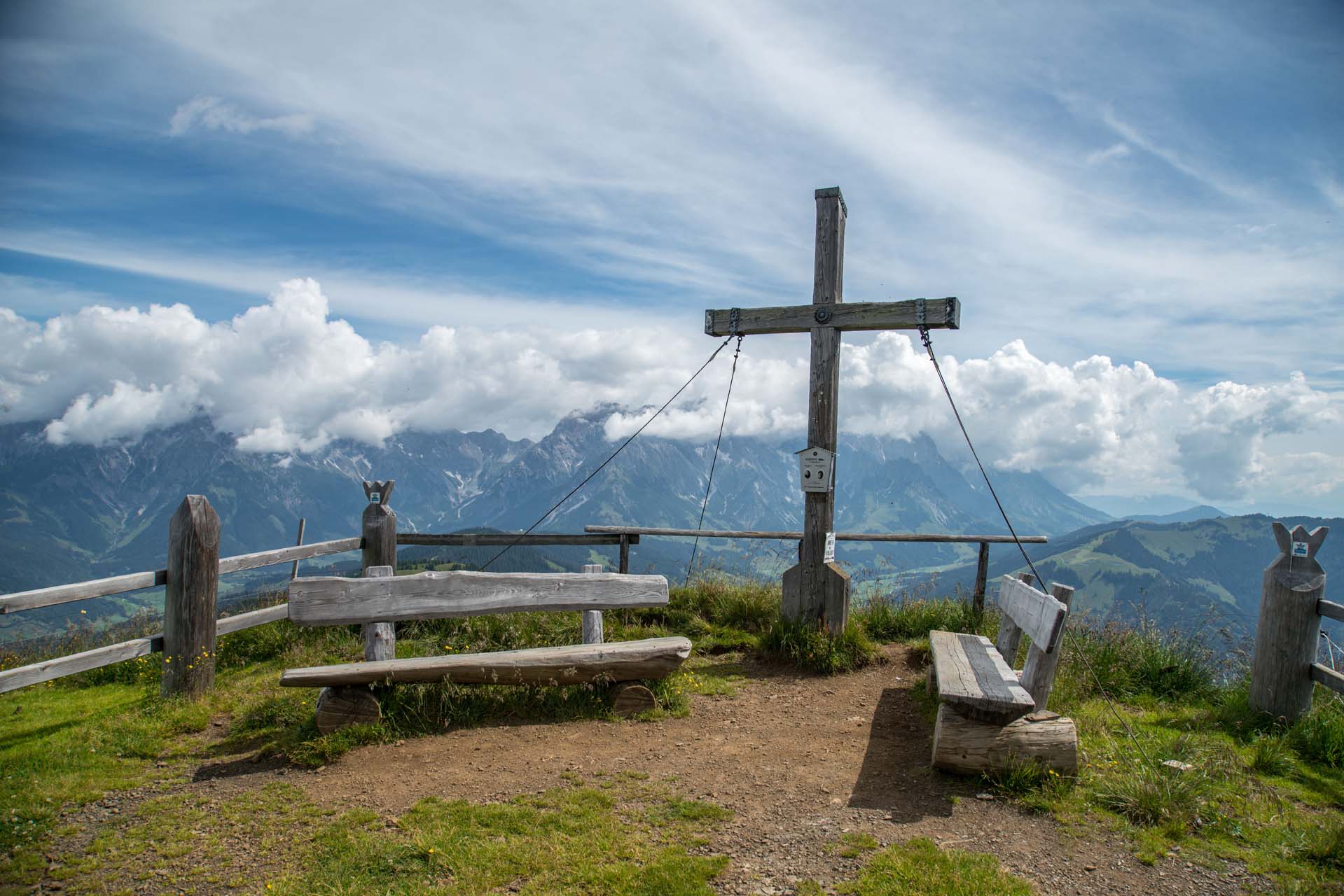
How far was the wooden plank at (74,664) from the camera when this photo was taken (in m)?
5.47

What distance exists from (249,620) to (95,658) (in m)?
1.53

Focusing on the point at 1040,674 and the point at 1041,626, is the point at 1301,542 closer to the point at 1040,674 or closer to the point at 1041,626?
the point at 1041,626

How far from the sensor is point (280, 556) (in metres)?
8.42

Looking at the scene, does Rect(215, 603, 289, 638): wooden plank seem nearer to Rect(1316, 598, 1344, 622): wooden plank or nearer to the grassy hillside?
the grassy hillside

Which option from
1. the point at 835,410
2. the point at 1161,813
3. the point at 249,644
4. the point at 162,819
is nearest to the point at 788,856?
the point at 1161,813

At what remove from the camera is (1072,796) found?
188 inches

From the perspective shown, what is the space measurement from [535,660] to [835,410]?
14.2 ft

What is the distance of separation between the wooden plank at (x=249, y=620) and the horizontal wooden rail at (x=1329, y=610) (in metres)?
9.06

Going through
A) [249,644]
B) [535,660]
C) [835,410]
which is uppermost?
[835,410]

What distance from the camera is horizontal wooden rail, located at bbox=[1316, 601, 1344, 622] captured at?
6.34 meters

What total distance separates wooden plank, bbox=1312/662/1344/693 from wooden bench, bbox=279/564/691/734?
206 inches

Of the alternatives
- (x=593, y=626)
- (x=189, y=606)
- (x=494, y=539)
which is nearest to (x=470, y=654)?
(x=593, y=626)

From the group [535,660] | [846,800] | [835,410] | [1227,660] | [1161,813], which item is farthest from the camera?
[835,410]

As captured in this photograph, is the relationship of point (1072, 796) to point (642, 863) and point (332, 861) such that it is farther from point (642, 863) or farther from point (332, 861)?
point (332, 861)
